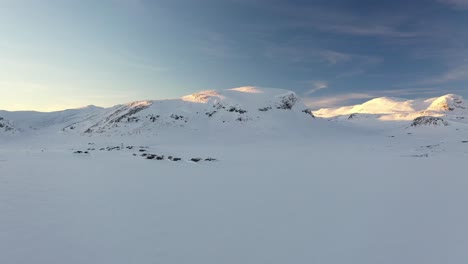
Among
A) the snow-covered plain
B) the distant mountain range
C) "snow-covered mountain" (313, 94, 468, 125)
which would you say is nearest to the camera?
→ the snow-covered plain

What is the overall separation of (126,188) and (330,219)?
28.2 feet

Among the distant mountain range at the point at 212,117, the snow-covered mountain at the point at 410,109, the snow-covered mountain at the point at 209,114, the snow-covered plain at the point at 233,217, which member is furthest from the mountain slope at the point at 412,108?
the snow-covered plain at the point at 233,217

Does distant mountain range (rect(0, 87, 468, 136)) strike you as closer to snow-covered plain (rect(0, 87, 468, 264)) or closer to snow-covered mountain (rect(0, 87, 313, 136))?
snow-covered mountain (rect(0, 87, 313, 136))

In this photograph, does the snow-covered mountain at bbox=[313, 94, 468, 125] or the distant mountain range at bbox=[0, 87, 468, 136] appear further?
the snow-covered mountain at bbox=[313, 94, 468, 125]

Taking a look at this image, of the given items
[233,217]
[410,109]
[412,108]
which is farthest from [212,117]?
[412,108]

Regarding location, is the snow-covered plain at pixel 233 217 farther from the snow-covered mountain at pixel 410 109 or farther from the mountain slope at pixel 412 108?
the mountain slope at pixel 412 108

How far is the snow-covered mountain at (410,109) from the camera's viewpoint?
98062 mm

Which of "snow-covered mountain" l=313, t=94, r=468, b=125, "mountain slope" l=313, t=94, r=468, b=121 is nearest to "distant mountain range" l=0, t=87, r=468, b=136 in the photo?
"snow-covered mountain" l=313, t=94, r=468, b=125

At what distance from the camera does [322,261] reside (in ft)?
20.4

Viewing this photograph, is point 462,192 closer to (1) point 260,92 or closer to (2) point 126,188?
(2) point 126,188

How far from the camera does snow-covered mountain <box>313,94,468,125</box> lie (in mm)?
98062

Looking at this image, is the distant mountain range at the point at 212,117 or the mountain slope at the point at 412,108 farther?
the mountain slope at the point at 412,108

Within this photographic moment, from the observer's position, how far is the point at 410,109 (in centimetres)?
15712

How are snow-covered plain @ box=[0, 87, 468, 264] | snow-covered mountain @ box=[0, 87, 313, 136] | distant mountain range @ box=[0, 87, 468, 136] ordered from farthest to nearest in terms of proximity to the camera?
1. snow-covered mountain @ box=[0, 87, 313, 136]
2. distant mountain range @ box=[0, 87, 468, 136]
3. snow-covered plain @ box=[0, 87, 468, 264]
